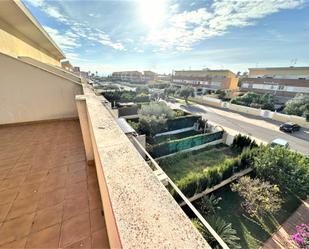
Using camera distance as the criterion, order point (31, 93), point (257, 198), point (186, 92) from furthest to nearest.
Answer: point (186, 92) < point (257, 198) < point (31, 93)

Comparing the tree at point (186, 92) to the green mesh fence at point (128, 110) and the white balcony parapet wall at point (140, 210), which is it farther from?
the white balcony parapet wall at point (140, 210)

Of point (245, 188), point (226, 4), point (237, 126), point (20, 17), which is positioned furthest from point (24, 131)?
point (237, 126)

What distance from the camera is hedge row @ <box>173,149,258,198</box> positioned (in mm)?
5730

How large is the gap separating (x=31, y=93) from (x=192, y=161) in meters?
8.42

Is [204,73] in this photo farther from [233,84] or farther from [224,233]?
[224,233]

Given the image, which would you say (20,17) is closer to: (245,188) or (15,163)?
(15,163)

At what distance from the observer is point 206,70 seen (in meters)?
41.7

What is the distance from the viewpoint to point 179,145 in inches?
378

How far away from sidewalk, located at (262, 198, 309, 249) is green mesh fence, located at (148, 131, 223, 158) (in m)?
5.72

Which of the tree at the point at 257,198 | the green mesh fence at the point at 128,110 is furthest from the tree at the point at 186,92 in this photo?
the tree at the point at 257,198

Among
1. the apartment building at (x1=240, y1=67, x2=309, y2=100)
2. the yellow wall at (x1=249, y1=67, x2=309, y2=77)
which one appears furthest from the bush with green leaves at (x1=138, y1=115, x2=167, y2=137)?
the yellow wall at (x1=249, y1=67, x2=309, y2=77)

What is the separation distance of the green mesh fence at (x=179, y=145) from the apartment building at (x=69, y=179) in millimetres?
5241

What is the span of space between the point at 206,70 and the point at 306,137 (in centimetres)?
3228

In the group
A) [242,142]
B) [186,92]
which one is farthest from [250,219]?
[186,92]
